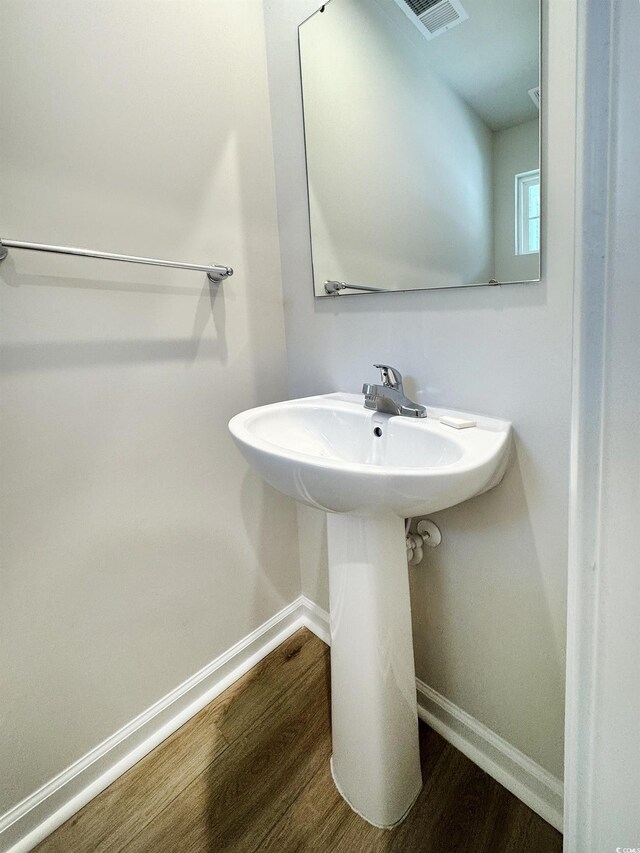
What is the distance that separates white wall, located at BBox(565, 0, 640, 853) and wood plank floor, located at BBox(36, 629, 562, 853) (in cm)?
73

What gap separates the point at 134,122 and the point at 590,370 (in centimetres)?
113

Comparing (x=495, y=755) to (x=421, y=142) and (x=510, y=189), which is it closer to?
(x=510, y=189)

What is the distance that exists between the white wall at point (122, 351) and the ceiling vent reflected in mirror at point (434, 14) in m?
0.50

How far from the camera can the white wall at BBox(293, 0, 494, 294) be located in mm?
876

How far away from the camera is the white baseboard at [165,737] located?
3.05 feet

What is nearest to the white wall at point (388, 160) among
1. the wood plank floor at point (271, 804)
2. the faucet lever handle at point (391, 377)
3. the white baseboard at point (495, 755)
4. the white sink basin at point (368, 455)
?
the faucet lever handle at point (391, 377)

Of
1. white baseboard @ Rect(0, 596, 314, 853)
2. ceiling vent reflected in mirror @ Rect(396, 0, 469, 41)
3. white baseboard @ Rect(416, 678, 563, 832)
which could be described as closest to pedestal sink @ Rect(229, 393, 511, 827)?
white baseboard @ Rect(416, 678, 563, 832)

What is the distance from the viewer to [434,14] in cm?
86

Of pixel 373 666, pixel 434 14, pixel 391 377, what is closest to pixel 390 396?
pixel 391 377

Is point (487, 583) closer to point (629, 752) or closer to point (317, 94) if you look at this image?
point (629, 752)

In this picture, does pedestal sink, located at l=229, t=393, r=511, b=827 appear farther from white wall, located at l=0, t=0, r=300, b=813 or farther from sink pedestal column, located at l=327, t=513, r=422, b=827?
white wall, located at l=0, t=0, r=300, b=813

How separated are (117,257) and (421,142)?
729 millimetres

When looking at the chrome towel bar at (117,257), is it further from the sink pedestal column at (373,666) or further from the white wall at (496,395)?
the sink pedestal column at (373,666)

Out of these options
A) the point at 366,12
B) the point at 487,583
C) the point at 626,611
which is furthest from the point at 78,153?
the point at 487,583
